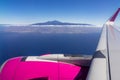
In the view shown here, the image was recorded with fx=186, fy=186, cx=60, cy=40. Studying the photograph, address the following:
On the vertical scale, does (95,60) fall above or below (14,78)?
above

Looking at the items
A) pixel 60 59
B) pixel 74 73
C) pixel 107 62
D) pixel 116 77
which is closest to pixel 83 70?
pixel 74 73

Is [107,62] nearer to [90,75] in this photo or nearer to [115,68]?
[115,68]

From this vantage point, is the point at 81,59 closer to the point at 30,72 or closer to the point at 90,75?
the point at 30,72

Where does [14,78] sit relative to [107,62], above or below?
below

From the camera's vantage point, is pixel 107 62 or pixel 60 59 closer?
pixel 107 62

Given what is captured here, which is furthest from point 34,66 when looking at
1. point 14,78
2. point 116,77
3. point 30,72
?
point 116,77

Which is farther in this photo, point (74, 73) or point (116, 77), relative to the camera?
point (74, 73)

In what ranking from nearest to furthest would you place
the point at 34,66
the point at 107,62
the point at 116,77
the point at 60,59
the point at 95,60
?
the point at 116,77 → the point at 107,62 → the point at 95,60 → the point at 34,66 → the point at 60,59

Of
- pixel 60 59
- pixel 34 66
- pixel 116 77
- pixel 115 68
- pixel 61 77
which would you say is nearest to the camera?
pixel 116 77

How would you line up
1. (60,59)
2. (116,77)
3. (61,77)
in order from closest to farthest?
(116,77), (61,77), (60,59)
